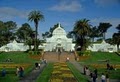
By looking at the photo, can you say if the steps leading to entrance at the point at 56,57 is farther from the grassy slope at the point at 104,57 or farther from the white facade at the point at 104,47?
the white facade at the point at 104,47


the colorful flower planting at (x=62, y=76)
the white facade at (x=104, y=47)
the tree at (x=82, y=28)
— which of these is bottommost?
the colorful flower planting at (x=62, y=76)

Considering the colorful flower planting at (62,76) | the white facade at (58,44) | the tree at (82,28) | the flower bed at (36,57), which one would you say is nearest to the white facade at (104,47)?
the white facade at (58,44)

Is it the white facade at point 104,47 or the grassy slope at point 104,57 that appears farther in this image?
the white facade at point 104,47

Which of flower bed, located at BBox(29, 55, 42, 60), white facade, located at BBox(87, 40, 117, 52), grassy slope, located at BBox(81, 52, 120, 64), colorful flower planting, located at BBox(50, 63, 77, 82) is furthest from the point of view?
white facade, located at BBox(87, 40, 117, 52)

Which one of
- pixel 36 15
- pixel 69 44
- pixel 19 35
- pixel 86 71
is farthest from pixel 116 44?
pixel 86 71

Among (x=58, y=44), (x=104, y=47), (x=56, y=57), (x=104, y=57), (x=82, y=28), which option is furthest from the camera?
(x=104, y=47)

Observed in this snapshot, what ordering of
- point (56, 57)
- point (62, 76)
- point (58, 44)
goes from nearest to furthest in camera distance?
1. point (62, 76)
2. point (56, 57)
3. point (58, 44)

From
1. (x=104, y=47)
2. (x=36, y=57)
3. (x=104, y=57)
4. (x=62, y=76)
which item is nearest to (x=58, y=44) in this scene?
(x=104, y=47)

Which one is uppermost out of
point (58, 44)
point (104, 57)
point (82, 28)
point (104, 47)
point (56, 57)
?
point (82, 28)

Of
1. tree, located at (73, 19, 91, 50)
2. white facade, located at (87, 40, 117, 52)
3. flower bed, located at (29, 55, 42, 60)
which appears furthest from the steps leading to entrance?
white facade, located at (87, 40, 117, 52)

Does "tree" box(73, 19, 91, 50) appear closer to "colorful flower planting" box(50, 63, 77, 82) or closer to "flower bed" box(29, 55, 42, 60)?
"flower bed" box(29, 55, 42, 60)

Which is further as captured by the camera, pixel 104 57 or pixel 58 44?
pixel 58 44

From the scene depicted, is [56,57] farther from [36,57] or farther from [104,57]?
→ [104,57]

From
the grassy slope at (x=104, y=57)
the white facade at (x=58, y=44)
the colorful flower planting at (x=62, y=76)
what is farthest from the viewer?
the white facade at (x=58, y=44)
